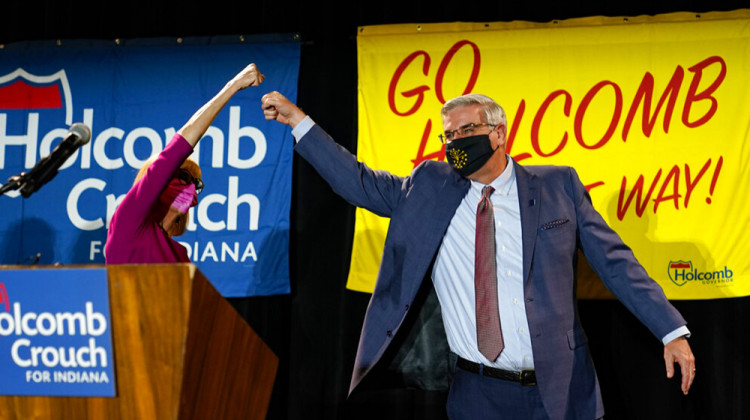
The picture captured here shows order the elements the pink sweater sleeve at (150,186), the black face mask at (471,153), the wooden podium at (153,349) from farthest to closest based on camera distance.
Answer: the black face mask at (471,153) < the pink sweater sleeve at (150,186) < the wooden podium at (153,349)

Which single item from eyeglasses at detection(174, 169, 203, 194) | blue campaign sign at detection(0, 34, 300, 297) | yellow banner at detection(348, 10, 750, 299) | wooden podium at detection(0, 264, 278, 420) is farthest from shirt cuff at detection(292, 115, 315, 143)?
blue campaign sign at detection(0, 34, 300, 297)

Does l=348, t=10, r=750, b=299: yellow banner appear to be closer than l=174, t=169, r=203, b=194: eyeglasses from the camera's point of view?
No

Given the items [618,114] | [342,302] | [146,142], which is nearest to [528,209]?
[618,114]

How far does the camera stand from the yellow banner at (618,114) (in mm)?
3416

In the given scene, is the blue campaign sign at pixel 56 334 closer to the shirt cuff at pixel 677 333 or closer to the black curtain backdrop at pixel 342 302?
the shirt cuff at pixel 677 333

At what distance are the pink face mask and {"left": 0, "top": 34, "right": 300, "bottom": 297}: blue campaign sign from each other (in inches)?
44.0

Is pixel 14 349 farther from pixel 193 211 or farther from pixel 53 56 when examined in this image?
pixel 53 56

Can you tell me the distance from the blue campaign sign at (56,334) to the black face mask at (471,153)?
4.62 feet

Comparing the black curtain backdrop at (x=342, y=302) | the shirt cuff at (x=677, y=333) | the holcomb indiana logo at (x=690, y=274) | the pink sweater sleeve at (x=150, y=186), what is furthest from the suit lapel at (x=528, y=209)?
the black curtain backdrop at (x=342, y=302)

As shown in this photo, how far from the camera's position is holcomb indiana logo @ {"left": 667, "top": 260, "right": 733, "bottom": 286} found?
3383mm

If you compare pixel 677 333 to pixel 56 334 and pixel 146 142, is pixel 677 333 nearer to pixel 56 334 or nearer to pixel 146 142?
pixel 56 334

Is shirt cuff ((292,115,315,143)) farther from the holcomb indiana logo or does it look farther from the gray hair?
the holcomb indiana logo

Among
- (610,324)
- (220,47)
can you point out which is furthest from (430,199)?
(220,47)

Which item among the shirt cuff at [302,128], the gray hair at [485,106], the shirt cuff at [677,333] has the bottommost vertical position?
the shirt cuff at [677,333]
